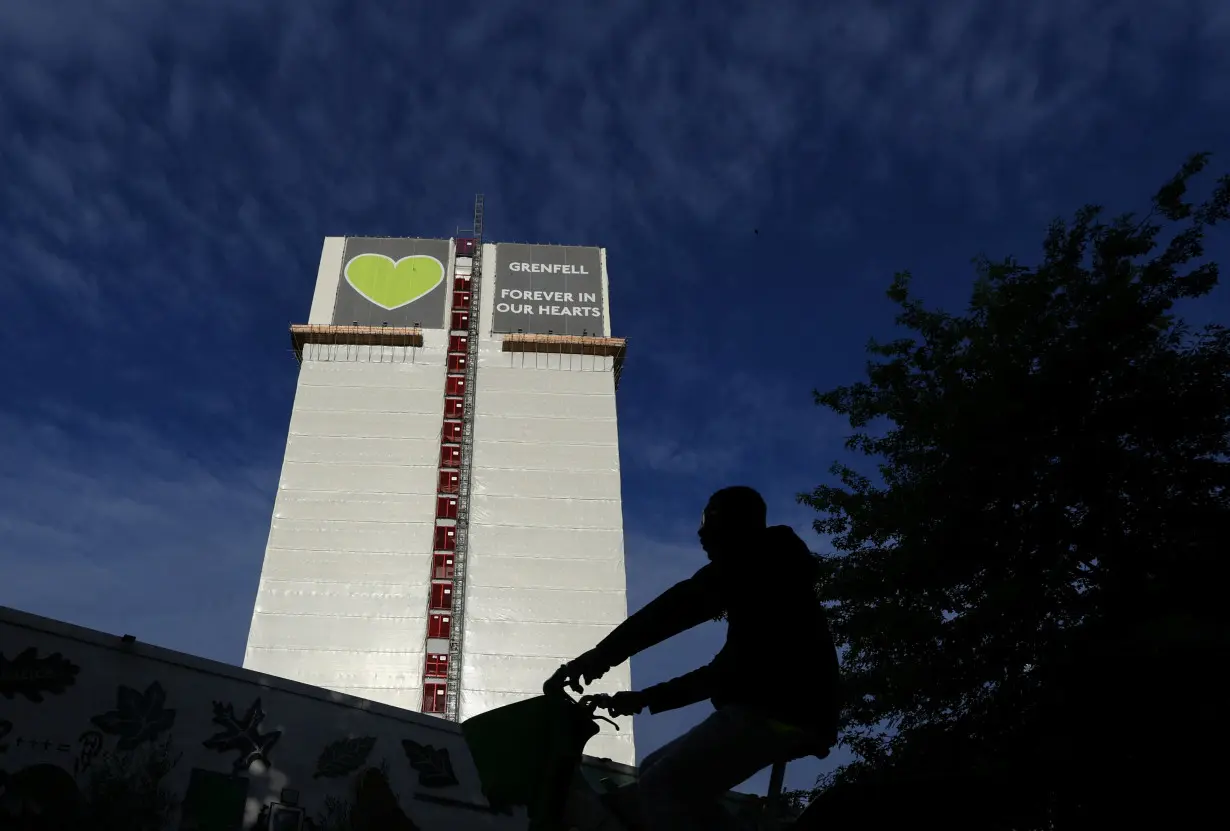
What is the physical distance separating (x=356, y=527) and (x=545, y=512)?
848 cm

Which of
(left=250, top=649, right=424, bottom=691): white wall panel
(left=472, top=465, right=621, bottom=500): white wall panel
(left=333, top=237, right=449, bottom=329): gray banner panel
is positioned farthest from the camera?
(left=333, top=237, right=449, bottom=329): gray banner panel

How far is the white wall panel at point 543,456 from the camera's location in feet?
127

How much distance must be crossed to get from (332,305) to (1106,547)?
40.8 meters

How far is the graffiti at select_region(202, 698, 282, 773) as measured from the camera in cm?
583

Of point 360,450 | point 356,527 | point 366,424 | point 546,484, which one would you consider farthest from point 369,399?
point 546,484

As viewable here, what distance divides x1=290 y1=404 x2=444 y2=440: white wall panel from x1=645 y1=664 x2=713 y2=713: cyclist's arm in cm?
3728

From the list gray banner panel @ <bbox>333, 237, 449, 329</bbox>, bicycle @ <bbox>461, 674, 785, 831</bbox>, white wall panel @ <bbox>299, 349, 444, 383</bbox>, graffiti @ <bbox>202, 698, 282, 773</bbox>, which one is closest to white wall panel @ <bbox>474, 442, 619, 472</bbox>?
white wall panel @ <bbox>299, 349, 444, 383</bbox>

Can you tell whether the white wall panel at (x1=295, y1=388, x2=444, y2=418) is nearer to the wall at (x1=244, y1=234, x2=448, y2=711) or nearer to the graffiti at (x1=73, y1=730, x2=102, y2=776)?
the wall at (x1=244, y1=234, x2=448, y2=711)

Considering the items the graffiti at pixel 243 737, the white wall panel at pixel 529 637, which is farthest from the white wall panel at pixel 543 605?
the graffiti at pixel 243 737

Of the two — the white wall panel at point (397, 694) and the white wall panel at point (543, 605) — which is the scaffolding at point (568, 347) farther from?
the white wall panel at point (397, 694)

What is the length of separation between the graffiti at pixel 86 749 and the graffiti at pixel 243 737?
674mm

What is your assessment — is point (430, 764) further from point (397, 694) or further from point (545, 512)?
point (545, 512)

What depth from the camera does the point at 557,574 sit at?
35.9 meters

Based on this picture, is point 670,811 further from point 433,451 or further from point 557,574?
point 433,451
